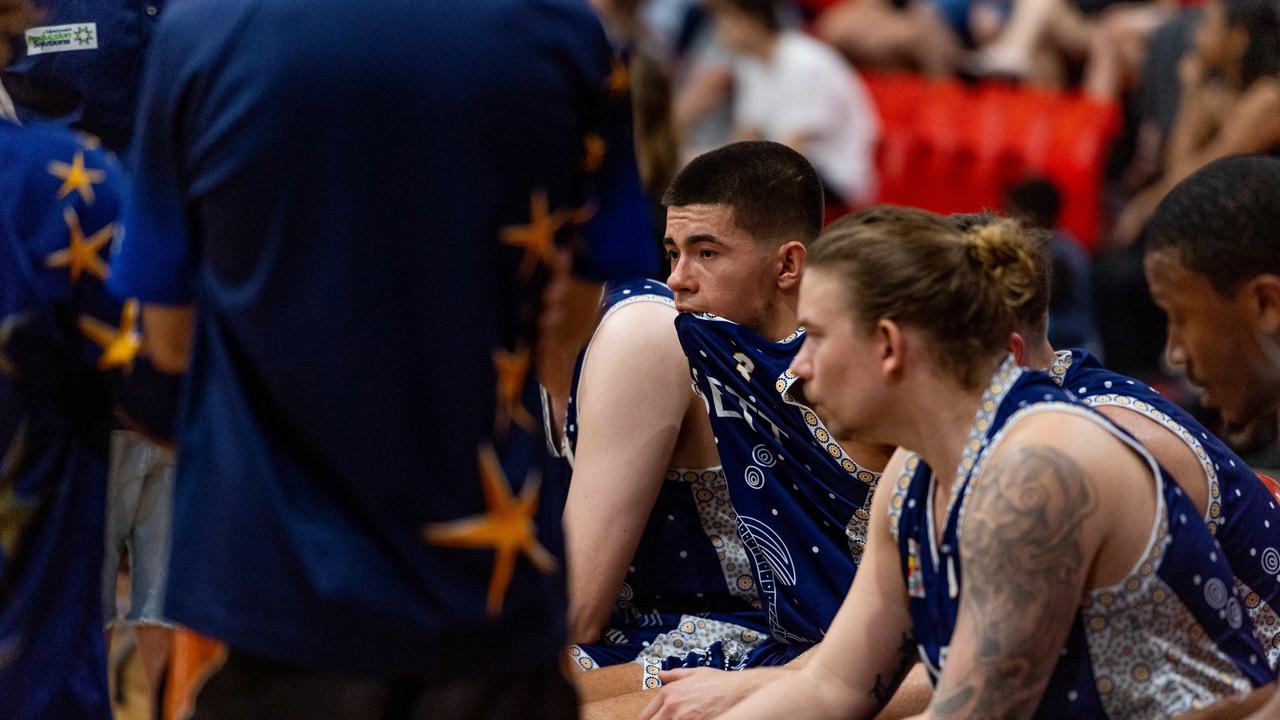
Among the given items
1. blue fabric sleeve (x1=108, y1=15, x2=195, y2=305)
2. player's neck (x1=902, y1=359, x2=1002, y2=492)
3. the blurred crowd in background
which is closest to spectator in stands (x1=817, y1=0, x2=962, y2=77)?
the blurred crowd in background

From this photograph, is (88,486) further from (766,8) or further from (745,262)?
(766,8)

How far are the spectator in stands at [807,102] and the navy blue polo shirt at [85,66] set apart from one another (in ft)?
14.2

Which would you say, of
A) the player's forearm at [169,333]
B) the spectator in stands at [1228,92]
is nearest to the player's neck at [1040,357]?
the player's forearm at [169,333]

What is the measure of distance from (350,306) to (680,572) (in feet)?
5.20

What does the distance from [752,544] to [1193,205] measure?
1.02 meters

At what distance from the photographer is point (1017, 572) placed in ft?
6.91

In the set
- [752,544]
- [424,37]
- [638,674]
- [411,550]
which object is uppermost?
[424,37]

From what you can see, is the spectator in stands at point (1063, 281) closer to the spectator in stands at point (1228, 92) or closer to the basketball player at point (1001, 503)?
the spectator in stands at point (1228, 92)

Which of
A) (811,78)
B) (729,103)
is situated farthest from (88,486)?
(729,103)

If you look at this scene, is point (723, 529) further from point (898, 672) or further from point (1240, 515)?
point (1240, 515)

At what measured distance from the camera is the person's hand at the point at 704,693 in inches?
107

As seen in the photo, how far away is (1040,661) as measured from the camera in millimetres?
2152

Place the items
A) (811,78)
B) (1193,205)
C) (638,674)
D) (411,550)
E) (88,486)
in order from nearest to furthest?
(411,550)
(88,486)
(1193,205)
(638,674)
(811,78)

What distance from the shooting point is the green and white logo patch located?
298 centimetres
